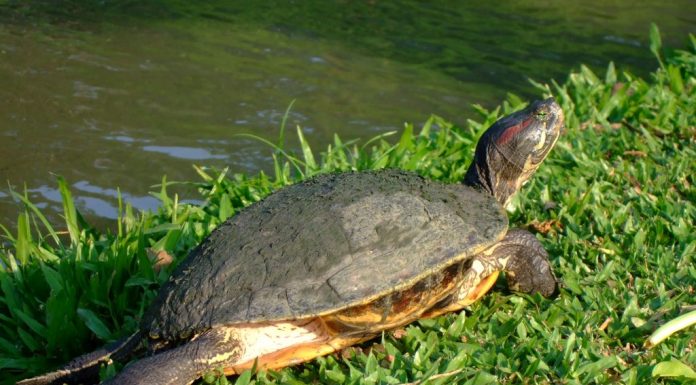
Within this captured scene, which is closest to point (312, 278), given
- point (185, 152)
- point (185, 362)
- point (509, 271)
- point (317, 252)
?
point (317, 252)

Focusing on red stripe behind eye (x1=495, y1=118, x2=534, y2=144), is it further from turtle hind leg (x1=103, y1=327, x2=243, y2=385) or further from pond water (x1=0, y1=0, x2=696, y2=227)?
pond water (x1=0, y1=0, x2=696, y2=227)

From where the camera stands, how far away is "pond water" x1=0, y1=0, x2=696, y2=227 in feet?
17.1

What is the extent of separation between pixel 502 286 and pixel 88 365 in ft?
5.24

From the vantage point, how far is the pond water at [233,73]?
5.22m

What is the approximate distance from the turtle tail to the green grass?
6cm

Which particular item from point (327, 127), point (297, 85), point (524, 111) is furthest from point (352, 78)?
point (524, 111)

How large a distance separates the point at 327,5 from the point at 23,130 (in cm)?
440

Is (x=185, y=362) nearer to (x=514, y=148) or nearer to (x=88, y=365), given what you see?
(x=88, y=365)

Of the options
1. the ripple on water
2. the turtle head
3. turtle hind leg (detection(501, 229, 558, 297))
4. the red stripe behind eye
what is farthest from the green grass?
the ripple on water

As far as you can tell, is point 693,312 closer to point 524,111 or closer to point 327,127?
point 524,111

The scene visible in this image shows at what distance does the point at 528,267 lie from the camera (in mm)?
3145

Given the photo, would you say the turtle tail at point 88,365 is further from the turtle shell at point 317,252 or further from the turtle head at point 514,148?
the turtle head at point 514,148

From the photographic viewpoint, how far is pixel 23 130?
5371mm

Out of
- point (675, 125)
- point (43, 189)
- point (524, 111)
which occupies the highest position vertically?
point (524, 111)
